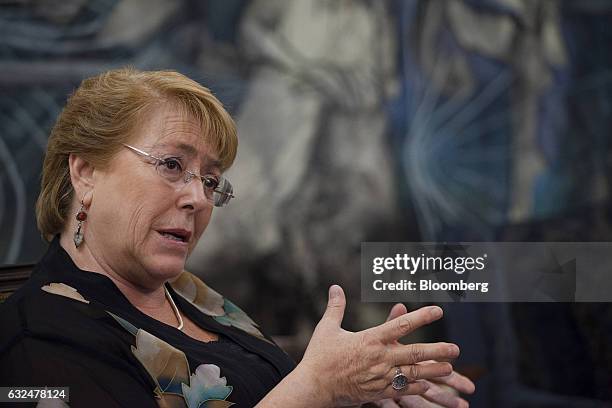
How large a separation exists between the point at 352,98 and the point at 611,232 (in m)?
1.45

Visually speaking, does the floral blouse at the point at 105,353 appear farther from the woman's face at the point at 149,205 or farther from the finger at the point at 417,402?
the finger at the point at 417,402

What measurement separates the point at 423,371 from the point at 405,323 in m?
0.10

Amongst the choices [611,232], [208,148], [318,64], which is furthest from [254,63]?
[208,148]

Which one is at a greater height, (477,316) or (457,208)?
(457,208)

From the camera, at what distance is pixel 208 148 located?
129 centimetres

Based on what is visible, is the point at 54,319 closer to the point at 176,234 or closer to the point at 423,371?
the point at 176,234

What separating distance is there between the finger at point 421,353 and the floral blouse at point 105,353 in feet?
0.91

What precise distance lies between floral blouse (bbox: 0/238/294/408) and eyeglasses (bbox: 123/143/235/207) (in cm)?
21

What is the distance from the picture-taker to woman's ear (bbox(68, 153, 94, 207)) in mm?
1238

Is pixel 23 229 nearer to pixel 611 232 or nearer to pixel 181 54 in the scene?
pixel 181 54

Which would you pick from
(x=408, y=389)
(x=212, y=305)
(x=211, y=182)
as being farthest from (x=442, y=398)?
(x=211, y=182)

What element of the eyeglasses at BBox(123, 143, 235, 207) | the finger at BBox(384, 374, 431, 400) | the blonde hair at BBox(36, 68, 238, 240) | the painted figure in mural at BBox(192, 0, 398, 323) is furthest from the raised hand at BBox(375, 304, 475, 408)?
the painted figure in mural at BBox(192, 0, 398, 323)

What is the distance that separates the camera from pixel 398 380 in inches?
45.5

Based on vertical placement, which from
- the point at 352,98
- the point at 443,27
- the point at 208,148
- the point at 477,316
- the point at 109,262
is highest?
the point at 443,27
